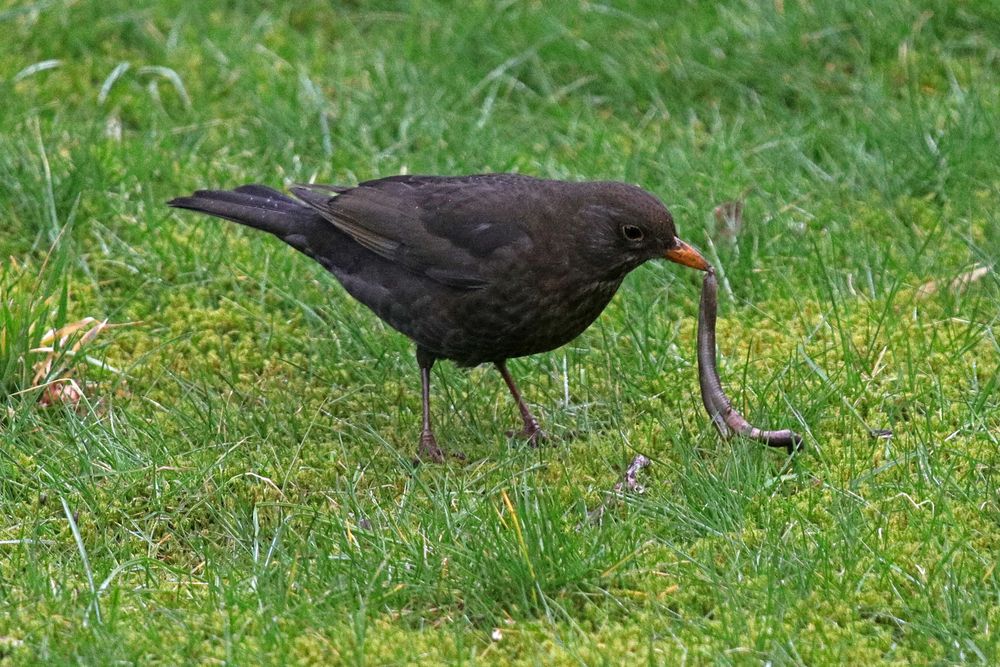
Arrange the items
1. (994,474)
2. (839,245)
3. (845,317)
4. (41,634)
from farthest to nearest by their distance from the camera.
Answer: (839,245)
(845,317)
(994,474)
(41,634)

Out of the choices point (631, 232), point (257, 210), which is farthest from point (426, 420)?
point (257, 210)

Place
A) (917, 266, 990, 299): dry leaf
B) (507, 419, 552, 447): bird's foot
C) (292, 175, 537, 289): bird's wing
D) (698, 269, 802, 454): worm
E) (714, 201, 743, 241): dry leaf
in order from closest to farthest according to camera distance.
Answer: (698, 269, 802, 454): worm
(507, 419, 552, 447): bird's foot
(292, 175, 537, 289): bird's wing
(917, 266, 990, 299): dry leaf
(714, 201, 743, 241): dry leaf

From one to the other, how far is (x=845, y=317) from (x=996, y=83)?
2.25 metres

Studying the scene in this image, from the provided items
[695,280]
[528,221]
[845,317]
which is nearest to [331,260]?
[528,221]

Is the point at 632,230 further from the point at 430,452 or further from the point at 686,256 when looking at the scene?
the point at 430,452

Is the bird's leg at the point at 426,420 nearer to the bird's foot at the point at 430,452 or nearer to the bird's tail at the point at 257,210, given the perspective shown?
the bird's foot at the point at 430,452

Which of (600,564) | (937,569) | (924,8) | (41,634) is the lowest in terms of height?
(41,634)

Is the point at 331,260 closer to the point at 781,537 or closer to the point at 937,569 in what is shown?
the point at 781,537

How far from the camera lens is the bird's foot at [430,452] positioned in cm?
464

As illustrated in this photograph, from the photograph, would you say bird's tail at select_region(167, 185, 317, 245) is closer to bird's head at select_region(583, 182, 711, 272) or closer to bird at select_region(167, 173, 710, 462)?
bird at select_region(167, 173, 710, 462)

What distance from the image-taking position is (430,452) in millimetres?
4680

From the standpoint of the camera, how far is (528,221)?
475 centimetres

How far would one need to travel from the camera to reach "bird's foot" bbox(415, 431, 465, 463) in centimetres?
464

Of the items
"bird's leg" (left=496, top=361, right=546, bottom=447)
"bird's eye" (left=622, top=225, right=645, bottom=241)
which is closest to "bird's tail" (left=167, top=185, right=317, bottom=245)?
"bird's leg" (left=496, top=361, right=546, bottom=447)
